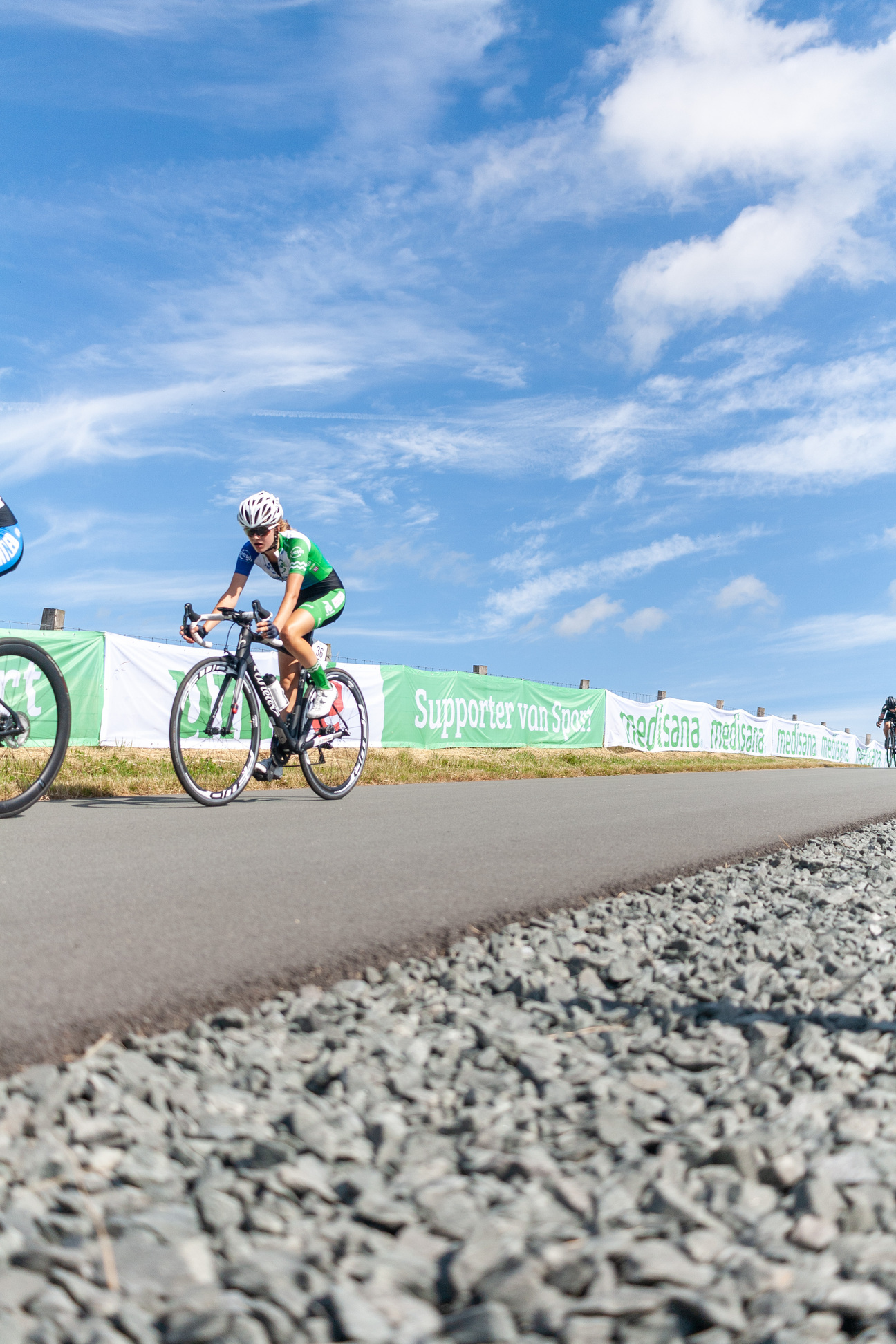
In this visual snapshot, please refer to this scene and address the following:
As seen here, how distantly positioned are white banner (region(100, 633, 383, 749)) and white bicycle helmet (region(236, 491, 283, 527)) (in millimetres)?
8269

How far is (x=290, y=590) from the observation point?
665cm

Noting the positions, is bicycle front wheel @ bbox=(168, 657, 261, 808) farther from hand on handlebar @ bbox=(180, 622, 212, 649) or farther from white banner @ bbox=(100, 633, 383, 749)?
white banner @ bbox=(100, 633, 383, 749)

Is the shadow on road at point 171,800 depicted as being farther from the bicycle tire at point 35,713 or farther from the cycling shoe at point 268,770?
the bicycle tire at point 35,713

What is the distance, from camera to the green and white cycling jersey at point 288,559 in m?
6.79

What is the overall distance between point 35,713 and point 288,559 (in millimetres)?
2041

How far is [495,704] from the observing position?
21375 mm

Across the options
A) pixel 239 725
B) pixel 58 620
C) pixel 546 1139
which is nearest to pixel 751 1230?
pixel 546 1139

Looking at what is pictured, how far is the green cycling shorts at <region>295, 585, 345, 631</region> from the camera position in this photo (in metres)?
7.20

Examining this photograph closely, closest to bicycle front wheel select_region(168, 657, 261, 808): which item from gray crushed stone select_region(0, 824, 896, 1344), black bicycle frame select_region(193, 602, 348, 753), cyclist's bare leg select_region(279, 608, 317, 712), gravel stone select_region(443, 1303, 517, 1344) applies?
black bicycle frame select_region(193, 602, 348, 753)

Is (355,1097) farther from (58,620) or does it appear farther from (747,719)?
(747,719)

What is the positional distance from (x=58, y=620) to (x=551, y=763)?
8.29m

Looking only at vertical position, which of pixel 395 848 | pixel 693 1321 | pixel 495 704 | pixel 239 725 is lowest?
pixel 693 1321

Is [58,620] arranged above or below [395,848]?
above

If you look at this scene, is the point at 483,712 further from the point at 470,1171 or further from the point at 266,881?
the point at 470,1171
